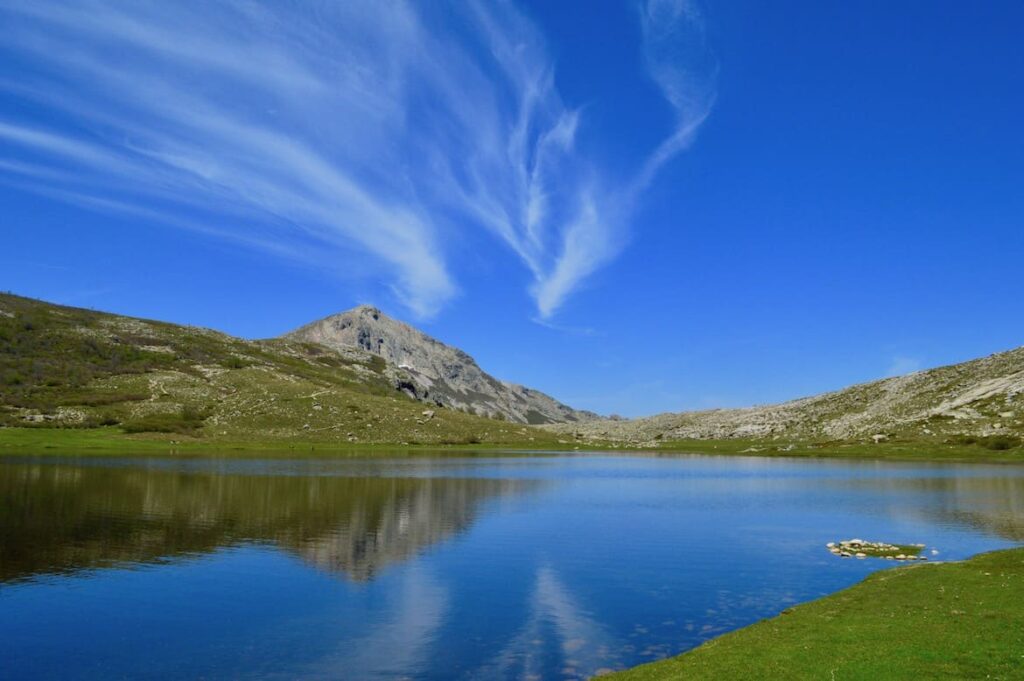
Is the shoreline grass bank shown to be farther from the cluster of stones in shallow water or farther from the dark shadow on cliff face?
the cluster of stones in shallow water

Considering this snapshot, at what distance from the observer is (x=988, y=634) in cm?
2358

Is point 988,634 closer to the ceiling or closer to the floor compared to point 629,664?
closer to the ceiling

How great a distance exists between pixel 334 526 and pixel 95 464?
247ft

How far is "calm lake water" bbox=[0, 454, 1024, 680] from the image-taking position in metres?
26.3

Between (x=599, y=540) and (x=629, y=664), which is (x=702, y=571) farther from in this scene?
(x=629, y=664)

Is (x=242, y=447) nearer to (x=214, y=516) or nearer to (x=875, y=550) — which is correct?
(x=214, y=516)

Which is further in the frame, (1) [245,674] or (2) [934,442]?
(2) [934,442]

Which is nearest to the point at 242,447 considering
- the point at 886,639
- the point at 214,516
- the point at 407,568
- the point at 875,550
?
the point at 214,516

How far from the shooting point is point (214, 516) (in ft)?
198

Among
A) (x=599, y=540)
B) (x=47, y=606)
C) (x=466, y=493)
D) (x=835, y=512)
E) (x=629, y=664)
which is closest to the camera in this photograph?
(x=629, y=664)

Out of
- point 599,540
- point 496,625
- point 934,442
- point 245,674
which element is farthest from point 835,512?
point 934,442

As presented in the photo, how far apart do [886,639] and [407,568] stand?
27154 millimetres

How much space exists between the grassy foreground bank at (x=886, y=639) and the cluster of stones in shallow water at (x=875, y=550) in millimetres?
11356

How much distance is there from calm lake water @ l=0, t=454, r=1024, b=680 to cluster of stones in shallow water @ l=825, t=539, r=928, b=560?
1.63 metres
